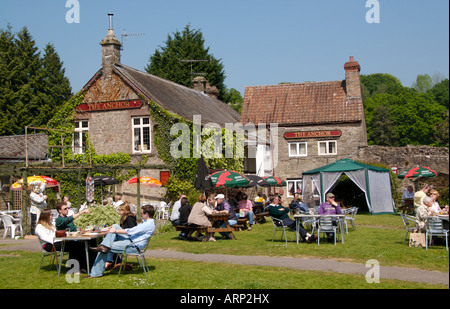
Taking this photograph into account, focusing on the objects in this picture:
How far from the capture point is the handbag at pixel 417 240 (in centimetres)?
1318

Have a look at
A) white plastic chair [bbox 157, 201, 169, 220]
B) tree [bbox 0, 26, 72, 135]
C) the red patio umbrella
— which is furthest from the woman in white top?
tree [bbox 0, 26, 72, 135]

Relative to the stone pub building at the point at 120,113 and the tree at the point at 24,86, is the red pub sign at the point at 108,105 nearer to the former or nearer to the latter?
the stone pub building at the point at 120,113

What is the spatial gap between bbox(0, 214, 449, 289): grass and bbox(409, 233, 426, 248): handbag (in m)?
0.20

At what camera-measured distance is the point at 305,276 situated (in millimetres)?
9625

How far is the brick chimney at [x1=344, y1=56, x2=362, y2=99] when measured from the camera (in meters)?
36.8

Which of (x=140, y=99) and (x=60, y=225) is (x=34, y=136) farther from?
(x=60, y=225)

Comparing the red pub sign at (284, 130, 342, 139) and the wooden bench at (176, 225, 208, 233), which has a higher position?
the red pub sign at (284, 130, 342, 139)

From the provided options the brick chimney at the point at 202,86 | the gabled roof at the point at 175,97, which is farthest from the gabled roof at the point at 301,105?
the brick chimney at the point at 202,86

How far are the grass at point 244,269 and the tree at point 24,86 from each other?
33598 millimetres

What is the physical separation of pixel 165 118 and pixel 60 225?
660 inches

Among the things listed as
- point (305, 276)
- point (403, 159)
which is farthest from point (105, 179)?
point (403, 159)

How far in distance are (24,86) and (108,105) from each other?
68.6 ft

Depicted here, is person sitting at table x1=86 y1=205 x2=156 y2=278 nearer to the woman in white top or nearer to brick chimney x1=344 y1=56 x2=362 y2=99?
the woman in white top

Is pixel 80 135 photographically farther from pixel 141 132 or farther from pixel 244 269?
pixel 244 269
